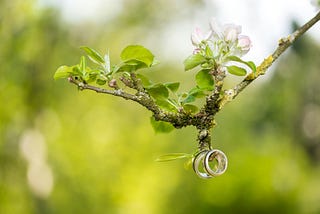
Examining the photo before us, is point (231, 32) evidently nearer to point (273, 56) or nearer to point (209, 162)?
point (273, 56)

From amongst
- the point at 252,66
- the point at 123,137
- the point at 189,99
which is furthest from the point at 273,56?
the point at 123,137

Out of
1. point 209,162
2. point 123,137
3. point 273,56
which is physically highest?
point 123,137

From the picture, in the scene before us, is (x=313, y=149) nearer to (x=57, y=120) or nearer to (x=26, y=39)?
(x=26, y=39)

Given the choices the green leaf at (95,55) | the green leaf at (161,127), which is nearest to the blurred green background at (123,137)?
the green leaf at (161,127)

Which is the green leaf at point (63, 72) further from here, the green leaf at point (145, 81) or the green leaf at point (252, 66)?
the green leaf at point (252, 66)

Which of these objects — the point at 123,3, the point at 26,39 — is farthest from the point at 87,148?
the point at 26,39

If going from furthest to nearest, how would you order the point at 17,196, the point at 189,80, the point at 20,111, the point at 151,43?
1. the point at 189,80
2. the point at 151,43
3. the point at 17,196
4. the point at 20,111
